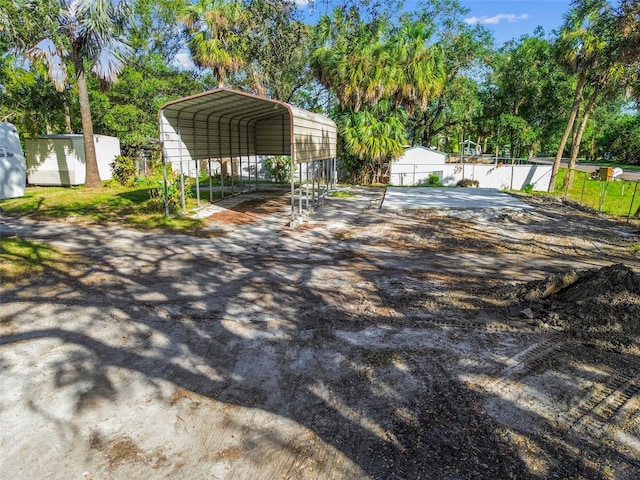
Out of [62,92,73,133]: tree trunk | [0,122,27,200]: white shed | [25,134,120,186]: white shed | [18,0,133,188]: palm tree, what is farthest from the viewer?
[62,92,73,133]: tree trunk

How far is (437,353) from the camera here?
4.16 meters

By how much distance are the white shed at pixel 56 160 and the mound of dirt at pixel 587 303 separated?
17.5 m

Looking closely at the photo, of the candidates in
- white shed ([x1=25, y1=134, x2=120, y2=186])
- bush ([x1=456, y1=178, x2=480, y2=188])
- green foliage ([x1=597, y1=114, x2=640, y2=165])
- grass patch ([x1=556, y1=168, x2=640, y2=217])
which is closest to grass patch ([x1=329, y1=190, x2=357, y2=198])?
bush ([x1=456, y1=178, x2=480, y2=188])

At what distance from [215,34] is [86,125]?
7279 mm

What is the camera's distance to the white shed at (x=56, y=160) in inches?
664

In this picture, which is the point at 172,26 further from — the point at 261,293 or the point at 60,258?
the point at 261,293

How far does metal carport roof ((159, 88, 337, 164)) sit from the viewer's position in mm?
10984

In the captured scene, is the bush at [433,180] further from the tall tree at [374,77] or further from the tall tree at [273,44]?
the tall tree at [273,44]

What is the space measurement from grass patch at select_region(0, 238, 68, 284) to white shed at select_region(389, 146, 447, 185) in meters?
17.7

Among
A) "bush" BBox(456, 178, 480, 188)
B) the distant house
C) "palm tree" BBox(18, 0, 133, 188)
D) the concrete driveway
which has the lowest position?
the concrete driveway

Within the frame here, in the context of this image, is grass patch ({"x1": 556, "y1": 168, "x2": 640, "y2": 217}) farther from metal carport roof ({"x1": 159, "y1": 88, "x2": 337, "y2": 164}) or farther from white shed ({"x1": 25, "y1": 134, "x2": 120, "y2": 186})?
white shed ({"x1": 25, "y1": 134, "x2": 120, "y2": 186})

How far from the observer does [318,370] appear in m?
3.87

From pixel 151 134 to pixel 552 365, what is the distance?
22.2m

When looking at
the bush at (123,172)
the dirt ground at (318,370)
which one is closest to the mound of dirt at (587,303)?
the dirt ground at (318,370)
